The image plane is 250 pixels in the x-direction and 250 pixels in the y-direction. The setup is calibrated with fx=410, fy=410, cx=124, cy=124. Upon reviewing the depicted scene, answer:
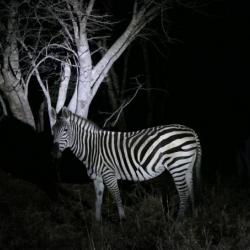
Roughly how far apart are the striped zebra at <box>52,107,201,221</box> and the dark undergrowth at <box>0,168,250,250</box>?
41cm

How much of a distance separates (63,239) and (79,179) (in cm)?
353

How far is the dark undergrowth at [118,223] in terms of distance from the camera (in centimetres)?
556

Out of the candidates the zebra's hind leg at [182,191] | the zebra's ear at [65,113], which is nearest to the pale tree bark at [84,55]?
the zebra's ear at [65,113]

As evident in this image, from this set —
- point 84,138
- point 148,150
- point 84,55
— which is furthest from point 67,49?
point 148,150

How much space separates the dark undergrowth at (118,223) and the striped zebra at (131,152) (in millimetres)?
411

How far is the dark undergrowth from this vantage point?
219 inches

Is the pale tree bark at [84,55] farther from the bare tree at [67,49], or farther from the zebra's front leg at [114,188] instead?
the zebra's front leg at [114,188]

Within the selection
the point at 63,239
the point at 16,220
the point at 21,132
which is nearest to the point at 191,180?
the point at 63,239

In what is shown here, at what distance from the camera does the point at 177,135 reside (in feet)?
22.2

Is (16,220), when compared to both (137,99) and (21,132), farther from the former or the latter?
(137,99)

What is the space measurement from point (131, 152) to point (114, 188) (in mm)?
680

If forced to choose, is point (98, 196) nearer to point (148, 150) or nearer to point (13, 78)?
point (148, 150)

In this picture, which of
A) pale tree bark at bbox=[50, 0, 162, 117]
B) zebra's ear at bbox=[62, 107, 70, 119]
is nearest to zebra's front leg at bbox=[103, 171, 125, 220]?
zebra's ear at bbox=[62, 107, 70, 119]

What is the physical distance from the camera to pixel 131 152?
23.2ft
